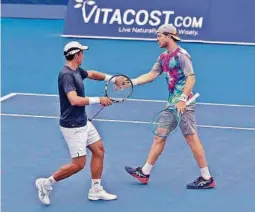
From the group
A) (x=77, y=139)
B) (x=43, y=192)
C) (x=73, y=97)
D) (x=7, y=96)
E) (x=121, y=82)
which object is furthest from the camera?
(x=7, y=96)

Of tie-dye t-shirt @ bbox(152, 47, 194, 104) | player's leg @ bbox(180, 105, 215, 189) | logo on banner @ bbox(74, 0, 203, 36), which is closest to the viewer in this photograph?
tie-dye t-shirt @ bbox(152, 47, 194, 104)

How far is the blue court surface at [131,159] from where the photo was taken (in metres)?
7.26

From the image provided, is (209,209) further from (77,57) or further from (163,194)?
(77,57)

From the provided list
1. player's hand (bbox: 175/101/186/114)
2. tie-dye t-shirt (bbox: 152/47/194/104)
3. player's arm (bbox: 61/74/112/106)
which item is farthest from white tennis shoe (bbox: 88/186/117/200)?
tie-dye t-shirt (bbox: 152/47/194/104)

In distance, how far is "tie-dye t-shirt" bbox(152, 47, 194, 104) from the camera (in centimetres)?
750

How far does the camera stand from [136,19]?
1355 cm

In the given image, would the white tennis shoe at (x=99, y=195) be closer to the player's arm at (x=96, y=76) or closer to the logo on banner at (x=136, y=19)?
the player's arm at (x=96, y=76)

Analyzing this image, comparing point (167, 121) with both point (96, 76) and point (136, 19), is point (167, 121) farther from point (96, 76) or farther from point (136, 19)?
point (136, 19)

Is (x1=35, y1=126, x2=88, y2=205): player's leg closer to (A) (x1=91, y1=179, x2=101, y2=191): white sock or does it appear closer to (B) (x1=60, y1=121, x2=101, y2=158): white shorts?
(B) (x1=60, y1=121, x2=101, y2=158): white shorts

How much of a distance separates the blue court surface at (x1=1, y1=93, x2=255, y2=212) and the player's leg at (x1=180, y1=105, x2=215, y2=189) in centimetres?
13

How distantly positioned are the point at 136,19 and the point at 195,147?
6237mm

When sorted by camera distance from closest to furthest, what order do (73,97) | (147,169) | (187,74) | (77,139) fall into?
1. (73,97)
2. (77,139)
3. (187,74)
4. (147,169)

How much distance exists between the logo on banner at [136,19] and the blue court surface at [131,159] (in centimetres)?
161

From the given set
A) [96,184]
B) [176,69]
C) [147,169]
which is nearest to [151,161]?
[147,169]
